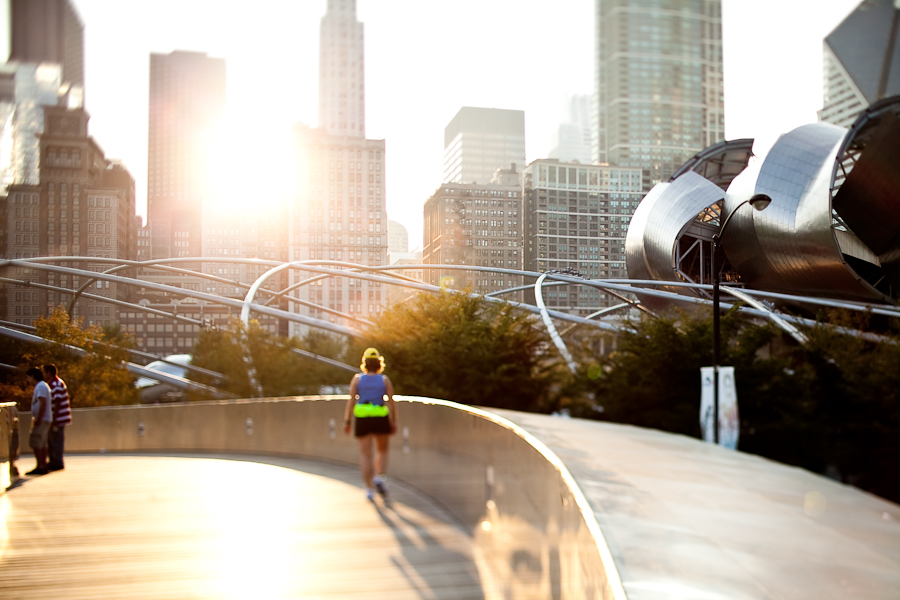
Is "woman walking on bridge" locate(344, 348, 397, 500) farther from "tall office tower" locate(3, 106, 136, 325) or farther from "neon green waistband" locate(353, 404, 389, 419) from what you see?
"tall office tower" locate(3, 106, 136, 325)

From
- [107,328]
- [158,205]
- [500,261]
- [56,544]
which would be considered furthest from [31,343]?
[158,205]

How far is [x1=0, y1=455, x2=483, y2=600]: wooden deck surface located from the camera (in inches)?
168

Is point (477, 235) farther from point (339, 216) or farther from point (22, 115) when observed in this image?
point (22, 115)

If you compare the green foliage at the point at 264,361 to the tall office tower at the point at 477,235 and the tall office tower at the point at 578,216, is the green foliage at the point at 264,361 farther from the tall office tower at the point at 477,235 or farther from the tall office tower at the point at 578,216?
the tall office tower at the point at 578,216

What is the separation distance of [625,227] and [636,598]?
19314 millimetres

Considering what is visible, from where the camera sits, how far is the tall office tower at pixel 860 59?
1612cm

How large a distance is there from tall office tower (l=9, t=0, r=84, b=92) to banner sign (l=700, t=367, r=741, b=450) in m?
13.8

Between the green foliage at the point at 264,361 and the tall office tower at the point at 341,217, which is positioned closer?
the green foliage at the point at 264,361

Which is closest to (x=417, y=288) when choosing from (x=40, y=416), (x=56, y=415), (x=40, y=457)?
(x=56, y=415)

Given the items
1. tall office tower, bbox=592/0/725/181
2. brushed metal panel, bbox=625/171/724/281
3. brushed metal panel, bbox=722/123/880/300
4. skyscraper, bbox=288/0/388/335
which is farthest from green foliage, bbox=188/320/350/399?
tall office tower, bbox=592/0/725/181

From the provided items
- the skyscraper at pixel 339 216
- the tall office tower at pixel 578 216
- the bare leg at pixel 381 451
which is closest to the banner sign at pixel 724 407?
the tall office tower at pixel 578 216

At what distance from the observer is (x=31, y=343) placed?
49.5 feet

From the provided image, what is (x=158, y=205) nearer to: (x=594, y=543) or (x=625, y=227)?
(x=625, y=227)

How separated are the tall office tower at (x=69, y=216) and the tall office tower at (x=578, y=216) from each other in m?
11.7
